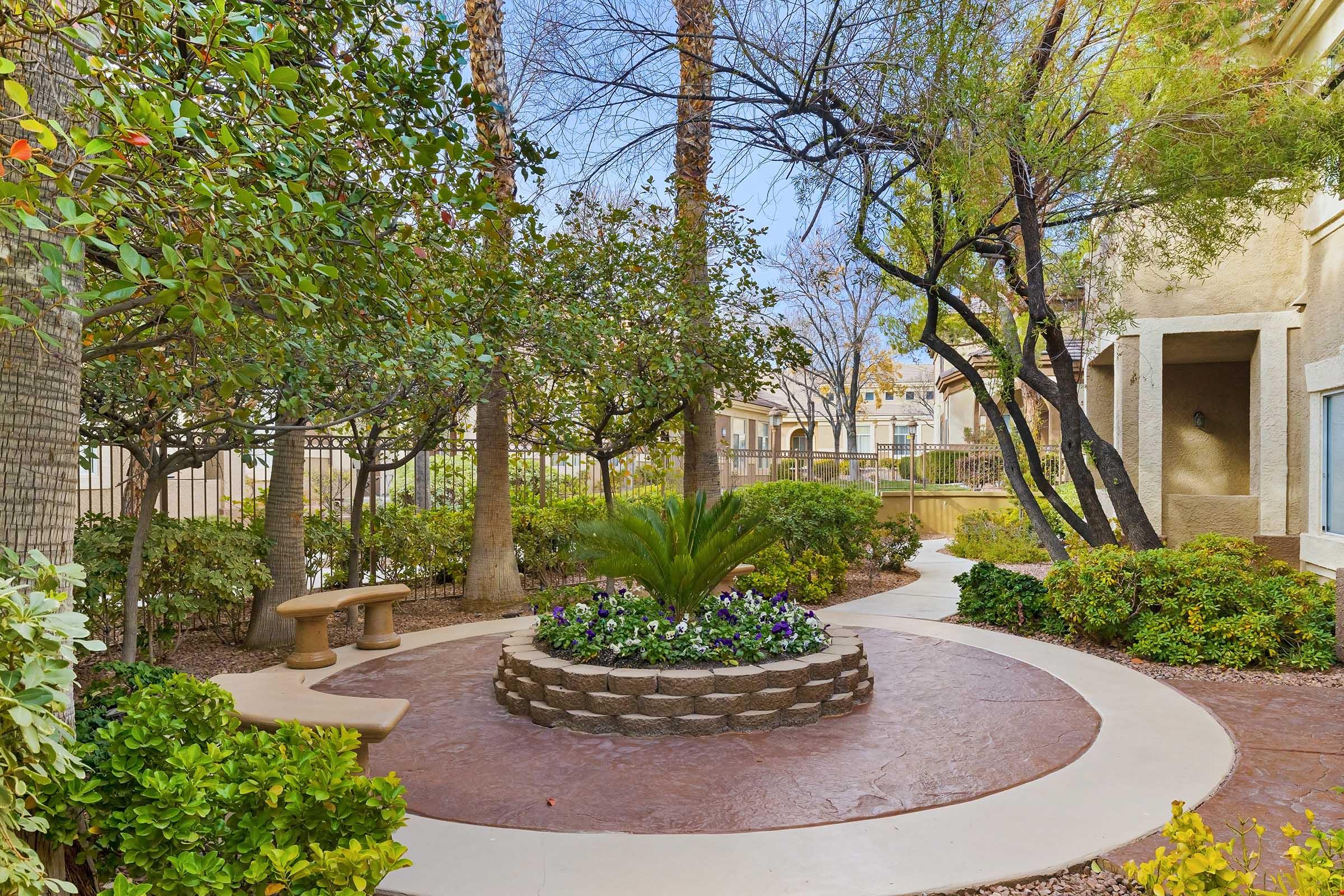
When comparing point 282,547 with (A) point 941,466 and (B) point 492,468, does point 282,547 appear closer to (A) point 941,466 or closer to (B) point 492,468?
(B) point 492,468

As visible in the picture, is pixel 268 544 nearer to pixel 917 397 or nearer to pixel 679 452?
pixel 679 452

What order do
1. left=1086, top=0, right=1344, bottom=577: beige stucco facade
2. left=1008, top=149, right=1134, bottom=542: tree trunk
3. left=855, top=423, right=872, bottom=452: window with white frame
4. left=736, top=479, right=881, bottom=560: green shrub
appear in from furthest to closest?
left=855, top=423, right=872, bottom=452: window with white frame → left=736, top=479, right=881, bottom=560: green shrub → left=1086, top=0, right=1344, bottom=577: beige stucco facade → left=1008, top=149, right=1134, bottom=542: tree trunk

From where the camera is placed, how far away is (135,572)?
624 centimetres

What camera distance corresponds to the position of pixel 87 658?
21.7ft

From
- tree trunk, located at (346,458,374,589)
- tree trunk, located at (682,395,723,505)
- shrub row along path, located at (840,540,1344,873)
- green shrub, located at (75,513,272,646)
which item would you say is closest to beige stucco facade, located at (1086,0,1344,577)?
shrub row along path, located at (840,540,1344,873)

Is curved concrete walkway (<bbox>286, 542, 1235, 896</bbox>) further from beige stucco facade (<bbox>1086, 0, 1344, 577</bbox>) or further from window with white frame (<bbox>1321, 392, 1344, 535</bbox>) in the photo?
beige stucco facade (<bbox>1086, 0, 1344, 577</bbox>)

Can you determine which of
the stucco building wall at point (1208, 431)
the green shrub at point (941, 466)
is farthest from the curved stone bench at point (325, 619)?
the green shrub at point (941, 466)

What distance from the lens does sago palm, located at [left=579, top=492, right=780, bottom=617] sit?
6.29 m

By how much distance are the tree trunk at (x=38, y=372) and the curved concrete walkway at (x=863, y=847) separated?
1946mm

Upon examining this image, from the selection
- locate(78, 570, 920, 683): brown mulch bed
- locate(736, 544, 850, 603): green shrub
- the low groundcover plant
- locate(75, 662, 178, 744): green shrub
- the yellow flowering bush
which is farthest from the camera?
locate(736, 544, 850, 603): green shrub

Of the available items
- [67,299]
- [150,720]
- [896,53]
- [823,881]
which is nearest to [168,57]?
[67,299]

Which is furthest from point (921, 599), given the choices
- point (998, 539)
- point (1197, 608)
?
point (998, 539)

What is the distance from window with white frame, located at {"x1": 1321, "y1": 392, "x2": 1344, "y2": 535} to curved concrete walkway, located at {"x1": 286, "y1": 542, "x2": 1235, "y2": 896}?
535 centimetres

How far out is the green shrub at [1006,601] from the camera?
8.32 m
